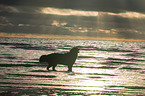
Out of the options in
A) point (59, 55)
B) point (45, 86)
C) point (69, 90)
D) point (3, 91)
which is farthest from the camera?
point (59, 55)

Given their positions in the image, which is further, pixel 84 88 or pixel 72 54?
pixel 72 54

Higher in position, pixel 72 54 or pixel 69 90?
pixel 72 54

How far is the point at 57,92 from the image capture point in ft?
31.0

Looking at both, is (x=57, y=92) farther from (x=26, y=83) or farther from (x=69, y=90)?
(x=26, y=83)

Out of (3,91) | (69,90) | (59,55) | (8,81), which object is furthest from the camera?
(59,55)

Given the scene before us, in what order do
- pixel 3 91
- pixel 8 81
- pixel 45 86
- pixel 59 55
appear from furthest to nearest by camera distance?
pixel 59 55 → pixel 8 81 → pixel 45 86 → pixel 3 91

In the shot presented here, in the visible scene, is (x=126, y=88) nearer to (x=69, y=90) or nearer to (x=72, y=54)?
(x=69, y=90)

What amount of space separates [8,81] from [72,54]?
572cm

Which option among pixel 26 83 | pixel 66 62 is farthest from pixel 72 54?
pixel 26 83

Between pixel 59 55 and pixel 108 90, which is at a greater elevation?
pixel 59 55

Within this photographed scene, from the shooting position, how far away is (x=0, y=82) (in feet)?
36.9

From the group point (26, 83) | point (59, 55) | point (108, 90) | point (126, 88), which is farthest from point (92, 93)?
point (59, 55)

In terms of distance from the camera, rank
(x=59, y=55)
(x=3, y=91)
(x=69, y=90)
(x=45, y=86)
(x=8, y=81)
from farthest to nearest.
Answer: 1. (x=59, y=55)
2. (x=8, y=81)
3. (x=45, y=86)
4. (x=69, y=90)
5. (x=3, y=91)

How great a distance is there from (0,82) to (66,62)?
5783mm
